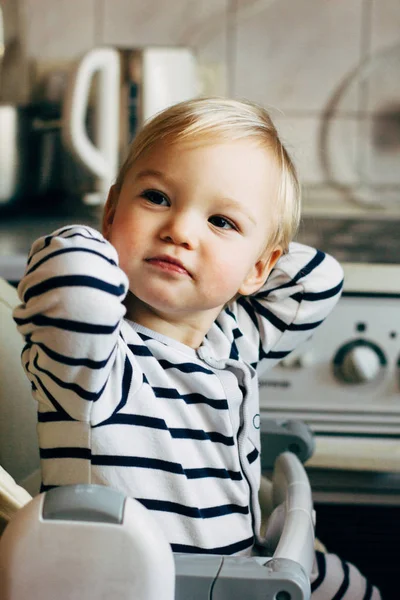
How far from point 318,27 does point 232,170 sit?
99cm

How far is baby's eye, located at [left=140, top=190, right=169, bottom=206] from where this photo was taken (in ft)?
2.24

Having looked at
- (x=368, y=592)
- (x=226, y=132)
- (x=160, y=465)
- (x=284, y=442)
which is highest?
(x=226, y=132)

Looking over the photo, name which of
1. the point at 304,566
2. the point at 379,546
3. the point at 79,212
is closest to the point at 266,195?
the point at 304,566

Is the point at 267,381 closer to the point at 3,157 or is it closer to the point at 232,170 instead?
the point at 232,170

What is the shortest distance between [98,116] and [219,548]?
870mm

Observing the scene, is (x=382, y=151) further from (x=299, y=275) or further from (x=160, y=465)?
(x=160, y=465)

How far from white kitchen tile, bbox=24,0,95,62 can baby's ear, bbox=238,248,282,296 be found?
0.97 metres

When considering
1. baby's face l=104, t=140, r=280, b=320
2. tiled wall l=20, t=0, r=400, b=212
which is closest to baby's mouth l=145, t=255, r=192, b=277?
baby's face l=104, t=140, r=280, b=320

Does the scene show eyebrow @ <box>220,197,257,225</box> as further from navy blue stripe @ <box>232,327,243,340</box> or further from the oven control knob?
the oven control knob

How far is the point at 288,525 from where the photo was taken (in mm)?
645

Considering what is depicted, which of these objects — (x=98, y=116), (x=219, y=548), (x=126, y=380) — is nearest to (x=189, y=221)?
(x=126, y=380)

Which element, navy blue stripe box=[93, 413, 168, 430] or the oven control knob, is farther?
the oven control knob

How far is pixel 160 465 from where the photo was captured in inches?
25.5

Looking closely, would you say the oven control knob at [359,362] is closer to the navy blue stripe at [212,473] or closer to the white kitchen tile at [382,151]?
the navy blue stripe at [212,473]
